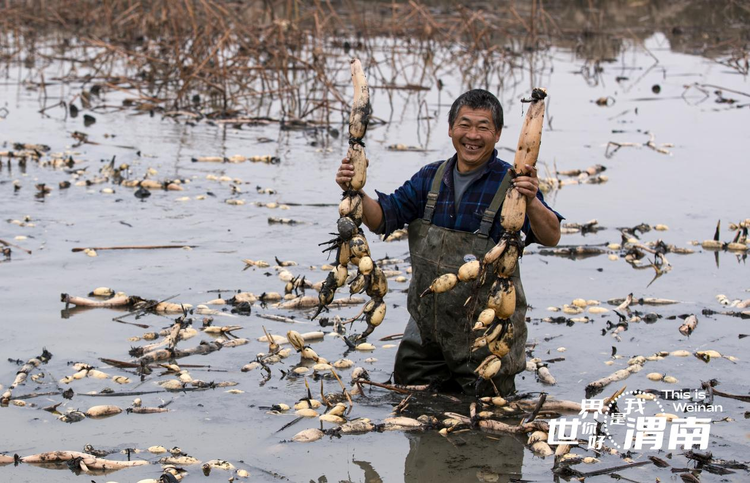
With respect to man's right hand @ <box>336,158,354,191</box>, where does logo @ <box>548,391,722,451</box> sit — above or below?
below

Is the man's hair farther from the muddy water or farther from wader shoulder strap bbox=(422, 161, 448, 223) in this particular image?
the muddy water

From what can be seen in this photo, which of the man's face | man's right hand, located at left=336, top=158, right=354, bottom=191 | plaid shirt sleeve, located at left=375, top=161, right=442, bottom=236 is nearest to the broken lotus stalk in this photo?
man's right hand, located at left=336, top=158, right=354, bottom=191

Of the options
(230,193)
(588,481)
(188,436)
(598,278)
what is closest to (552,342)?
(598,278)

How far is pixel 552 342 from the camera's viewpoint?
505 centimetres

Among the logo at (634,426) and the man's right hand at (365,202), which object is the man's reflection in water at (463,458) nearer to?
the logo at (634,426)

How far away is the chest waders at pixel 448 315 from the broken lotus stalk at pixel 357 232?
203 mm

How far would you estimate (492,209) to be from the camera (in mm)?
3996

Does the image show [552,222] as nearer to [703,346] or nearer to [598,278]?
[703,346]

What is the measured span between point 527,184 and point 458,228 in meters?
0.42

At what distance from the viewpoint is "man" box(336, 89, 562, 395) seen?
4.00 m

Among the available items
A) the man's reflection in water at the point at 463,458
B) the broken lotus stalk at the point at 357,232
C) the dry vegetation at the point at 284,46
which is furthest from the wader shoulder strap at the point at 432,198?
the dry vegetation at the point at 284,46

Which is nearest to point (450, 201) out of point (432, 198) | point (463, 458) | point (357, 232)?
point (432, 198)

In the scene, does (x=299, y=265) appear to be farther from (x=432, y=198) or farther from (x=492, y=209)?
(x=492, y=209)

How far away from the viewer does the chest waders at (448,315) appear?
13.2 feet
